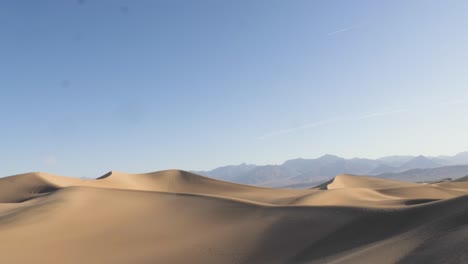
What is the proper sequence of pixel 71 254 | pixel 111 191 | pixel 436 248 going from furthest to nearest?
1. pixel 111 191
2. pixel 71 254
3. pixel 436 248

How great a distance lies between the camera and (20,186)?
2978cm

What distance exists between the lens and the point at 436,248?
7.04 meters

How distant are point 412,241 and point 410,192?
25.8m

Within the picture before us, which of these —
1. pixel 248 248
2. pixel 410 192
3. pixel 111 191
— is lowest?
pixel 410 192

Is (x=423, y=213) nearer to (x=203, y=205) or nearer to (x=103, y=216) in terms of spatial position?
(x=203, y=205)

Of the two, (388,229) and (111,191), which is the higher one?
(111,191)

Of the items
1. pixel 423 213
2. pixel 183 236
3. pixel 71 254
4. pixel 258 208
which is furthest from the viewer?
pixel 258 208

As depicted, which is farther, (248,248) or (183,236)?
(183,236)

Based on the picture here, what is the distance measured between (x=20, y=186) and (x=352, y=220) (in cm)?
2964

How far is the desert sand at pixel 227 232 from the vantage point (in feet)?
27.6

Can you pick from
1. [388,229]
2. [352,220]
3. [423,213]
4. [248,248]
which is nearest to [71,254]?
[248,248]

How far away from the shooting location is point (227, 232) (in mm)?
13258

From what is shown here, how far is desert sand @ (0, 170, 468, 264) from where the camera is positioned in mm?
8422

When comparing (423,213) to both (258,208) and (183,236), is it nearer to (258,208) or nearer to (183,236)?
(258,208)
